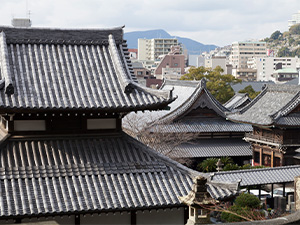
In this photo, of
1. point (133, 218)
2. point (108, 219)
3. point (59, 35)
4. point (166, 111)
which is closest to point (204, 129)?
point (166, 111)

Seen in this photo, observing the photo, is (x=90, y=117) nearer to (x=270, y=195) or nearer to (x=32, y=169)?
(x=32, y=169)

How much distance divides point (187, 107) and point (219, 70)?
34.1 metres

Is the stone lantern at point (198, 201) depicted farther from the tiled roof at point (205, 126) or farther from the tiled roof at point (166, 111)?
the tiled roof at point (205, 126)

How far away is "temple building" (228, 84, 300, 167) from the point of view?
37.8m

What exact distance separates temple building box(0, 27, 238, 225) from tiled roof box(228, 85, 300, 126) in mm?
25380

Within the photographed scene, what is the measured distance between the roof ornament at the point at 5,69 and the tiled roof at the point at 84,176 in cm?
147

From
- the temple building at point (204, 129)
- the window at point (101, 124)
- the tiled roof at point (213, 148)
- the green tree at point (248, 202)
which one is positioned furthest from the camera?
the temple building at point (204, 129)

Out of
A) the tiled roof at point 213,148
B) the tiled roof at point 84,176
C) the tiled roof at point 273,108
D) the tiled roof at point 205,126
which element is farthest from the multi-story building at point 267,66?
the tiled roof at point 84,176

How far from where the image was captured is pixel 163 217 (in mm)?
13070

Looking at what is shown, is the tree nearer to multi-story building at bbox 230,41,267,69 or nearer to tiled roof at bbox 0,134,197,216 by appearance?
tiled roof at bbox 0,134,197,216

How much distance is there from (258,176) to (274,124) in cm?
812

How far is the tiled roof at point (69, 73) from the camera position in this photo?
1272cm

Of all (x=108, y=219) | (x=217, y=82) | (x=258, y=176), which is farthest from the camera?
(x=217, y=82)

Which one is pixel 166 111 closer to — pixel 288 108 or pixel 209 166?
pixel 209 166
